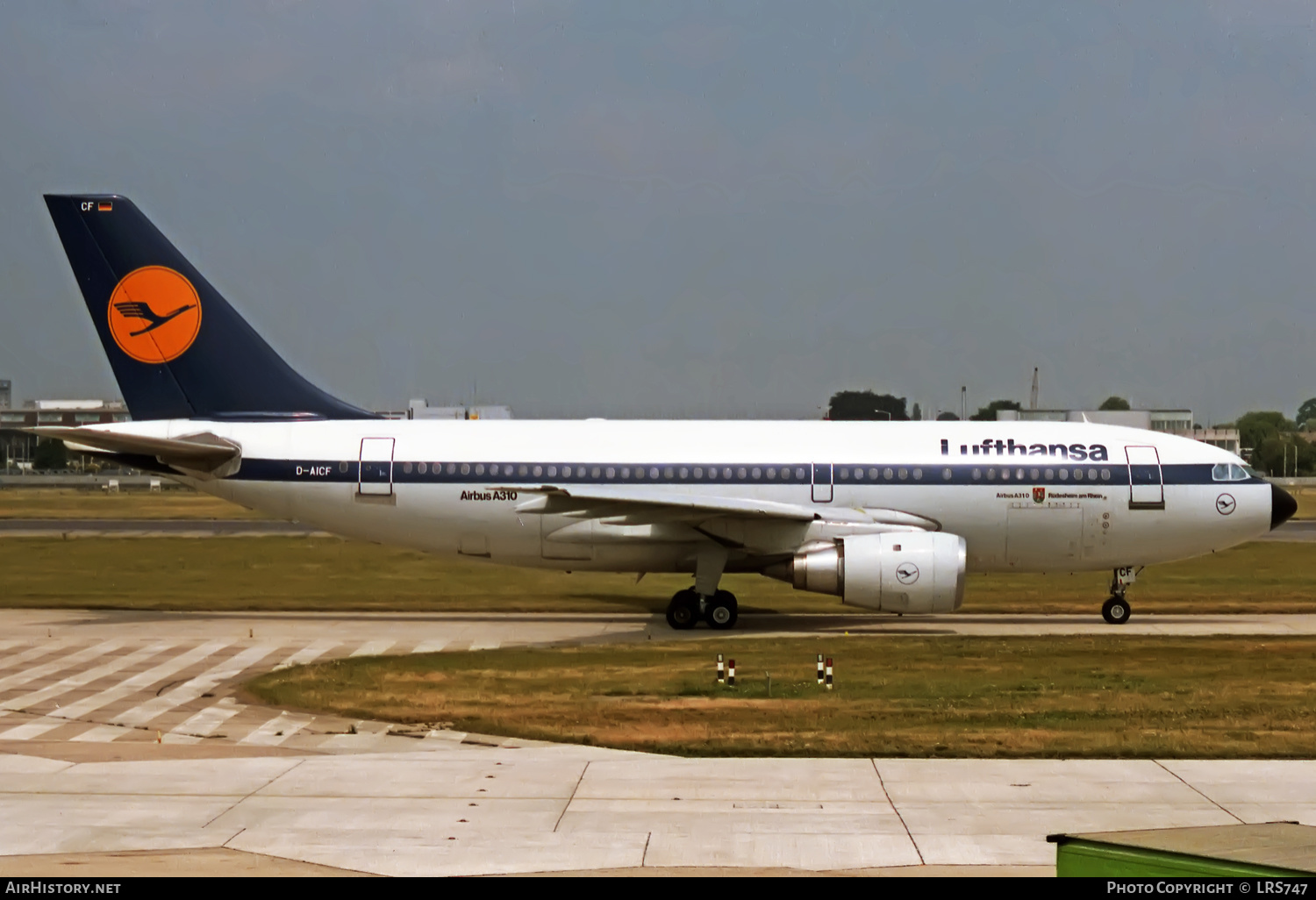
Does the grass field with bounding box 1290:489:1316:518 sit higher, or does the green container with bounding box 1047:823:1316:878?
the grass field with bounding box 1290:489:1316:518

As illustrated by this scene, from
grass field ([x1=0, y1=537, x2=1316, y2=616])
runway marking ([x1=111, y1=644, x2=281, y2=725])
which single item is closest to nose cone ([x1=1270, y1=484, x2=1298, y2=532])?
grass field ([x1=0, y1=537, x2=1316, y2=616])

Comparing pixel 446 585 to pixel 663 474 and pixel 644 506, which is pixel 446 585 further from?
pixel 644 506

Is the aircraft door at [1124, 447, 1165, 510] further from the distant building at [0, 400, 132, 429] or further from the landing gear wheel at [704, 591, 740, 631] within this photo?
the distant building at [0, 400, 132, 429]

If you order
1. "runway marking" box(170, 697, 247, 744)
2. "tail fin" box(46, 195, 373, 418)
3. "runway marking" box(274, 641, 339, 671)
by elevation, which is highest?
"tail fin" box(46, 195, 373, 418)

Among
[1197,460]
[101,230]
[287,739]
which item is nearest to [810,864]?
[287,739]

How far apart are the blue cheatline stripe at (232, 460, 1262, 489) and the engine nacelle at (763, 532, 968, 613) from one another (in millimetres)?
2059

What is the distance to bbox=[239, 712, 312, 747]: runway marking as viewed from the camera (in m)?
16.2

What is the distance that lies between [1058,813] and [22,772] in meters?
9.81

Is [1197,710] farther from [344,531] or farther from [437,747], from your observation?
[344,531]

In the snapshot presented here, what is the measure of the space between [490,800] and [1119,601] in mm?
19336

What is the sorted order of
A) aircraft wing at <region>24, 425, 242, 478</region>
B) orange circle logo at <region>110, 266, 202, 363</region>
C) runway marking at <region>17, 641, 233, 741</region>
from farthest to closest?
orange circle logo at <region>110, 266, 202, 363</region> < aircraft wing at <region>24, 425, 242, 478</region> < runway marking at <region>17, 641, 233, 741</region>

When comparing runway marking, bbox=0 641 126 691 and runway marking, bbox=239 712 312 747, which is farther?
runway marking, bbox=0 641 126 691

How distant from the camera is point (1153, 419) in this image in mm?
122000

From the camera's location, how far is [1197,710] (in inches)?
697
